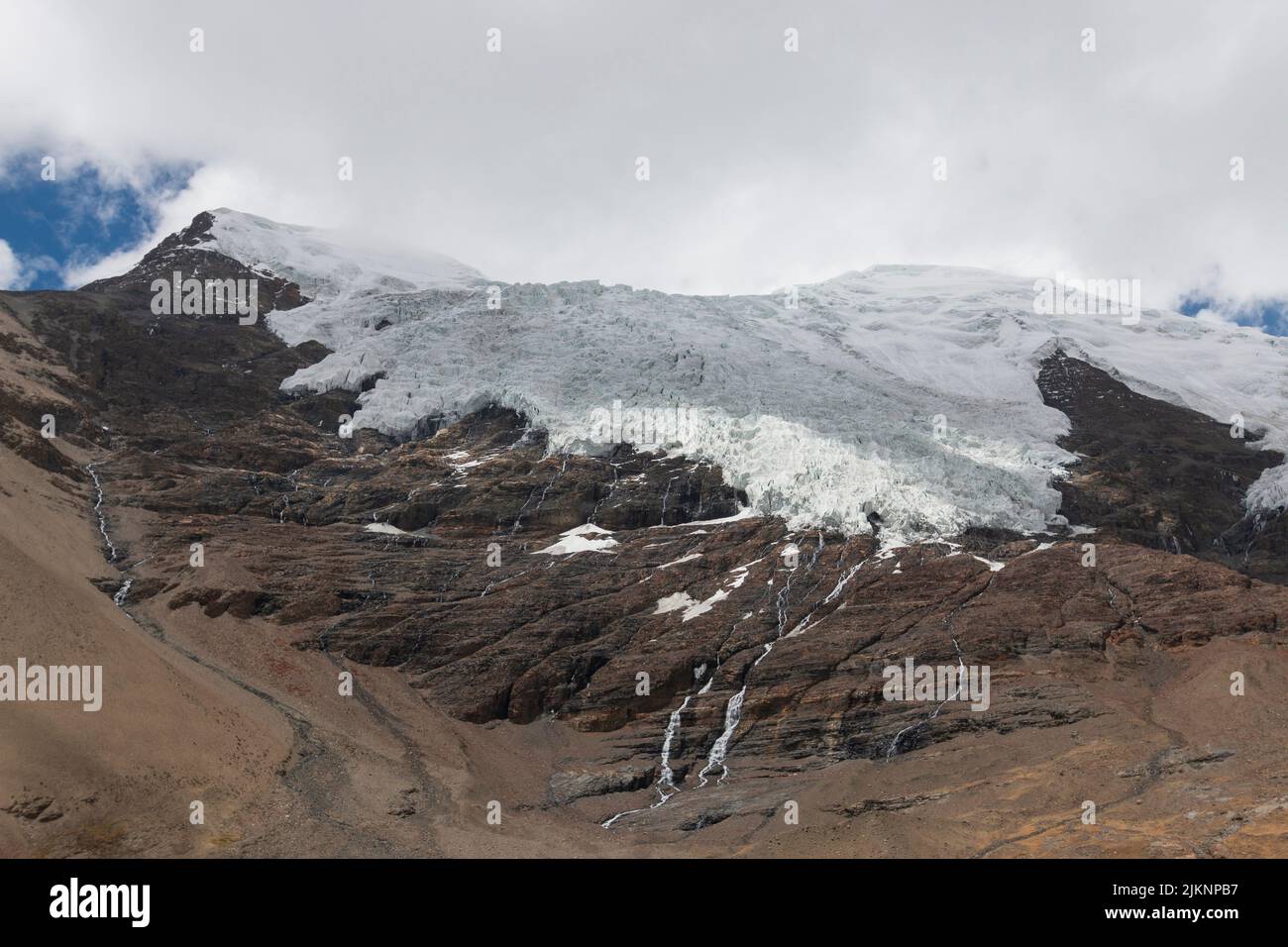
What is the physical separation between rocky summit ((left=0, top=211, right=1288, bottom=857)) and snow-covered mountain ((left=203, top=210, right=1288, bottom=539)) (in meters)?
0.63

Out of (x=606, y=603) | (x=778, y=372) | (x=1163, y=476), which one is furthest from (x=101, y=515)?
(x=1163, y=476)

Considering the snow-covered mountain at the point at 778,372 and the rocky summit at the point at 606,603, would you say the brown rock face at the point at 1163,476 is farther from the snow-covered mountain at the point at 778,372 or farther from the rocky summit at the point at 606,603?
the snow-covered mountain at the point at 778,372

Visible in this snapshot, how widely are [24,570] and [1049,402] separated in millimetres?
92898

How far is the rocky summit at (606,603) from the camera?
45.4 m

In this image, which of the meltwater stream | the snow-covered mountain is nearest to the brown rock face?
the snow-covered mountain

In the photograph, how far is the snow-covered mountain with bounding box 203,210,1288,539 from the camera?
268 ft

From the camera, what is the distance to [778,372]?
329 feet

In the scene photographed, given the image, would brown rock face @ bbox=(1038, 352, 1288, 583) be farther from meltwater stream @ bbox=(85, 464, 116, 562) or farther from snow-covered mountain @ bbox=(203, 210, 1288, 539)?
meltwater stream @ bbox=(85, 464, 116, 562)

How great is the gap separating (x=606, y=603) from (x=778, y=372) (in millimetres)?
39029

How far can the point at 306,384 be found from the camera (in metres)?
101

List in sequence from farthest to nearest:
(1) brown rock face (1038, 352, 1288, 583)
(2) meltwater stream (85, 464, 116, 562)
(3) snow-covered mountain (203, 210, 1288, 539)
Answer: (3) snow-covered mountain (203, 210, 1288, 539), (1) brown rock face (1038, 352, 1288, 583), (2) meltwater stream (85, 464, 116, 562)

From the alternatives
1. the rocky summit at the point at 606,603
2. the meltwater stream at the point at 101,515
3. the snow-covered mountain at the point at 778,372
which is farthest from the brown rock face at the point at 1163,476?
the meltwater stream at the point at 101,515

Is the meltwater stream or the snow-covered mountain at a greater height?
the snow-covered mountain
